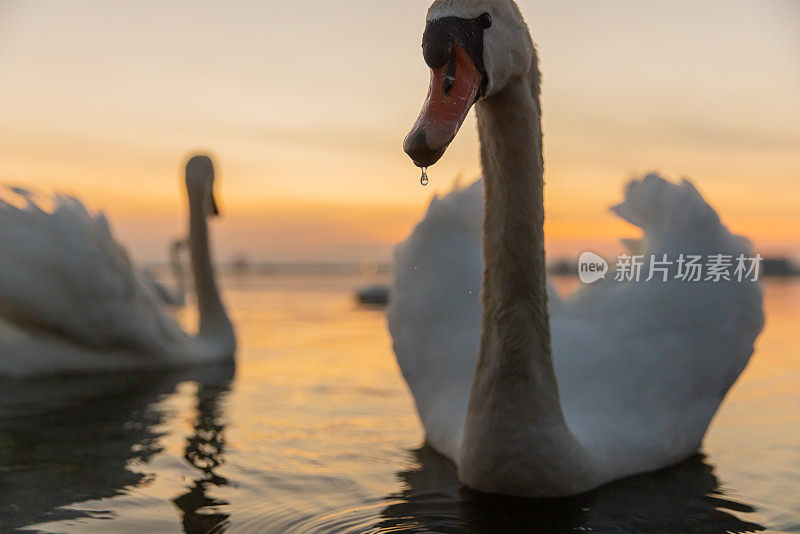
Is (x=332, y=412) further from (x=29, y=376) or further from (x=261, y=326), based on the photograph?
(x=261, y=326)

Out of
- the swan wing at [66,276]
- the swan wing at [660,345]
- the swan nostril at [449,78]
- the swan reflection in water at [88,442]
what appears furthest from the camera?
the swan wing at [66,276]

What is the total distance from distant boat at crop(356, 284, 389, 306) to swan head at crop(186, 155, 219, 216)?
9.09 m

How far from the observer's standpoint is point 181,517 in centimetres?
329

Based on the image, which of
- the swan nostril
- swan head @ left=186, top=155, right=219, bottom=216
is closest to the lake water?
the swan nostril

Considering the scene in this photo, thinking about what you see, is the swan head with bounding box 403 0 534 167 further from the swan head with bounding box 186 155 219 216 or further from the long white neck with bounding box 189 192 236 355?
the swan head with bounding box 186 155 219 216

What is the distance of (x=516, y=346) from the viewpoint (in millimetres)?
3338

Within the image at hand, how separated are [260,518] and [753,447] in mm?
2774

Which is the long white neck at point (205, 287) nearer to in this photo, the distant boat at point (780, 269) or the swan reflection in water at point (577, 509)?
the swan reflection in water at point (577, 509)

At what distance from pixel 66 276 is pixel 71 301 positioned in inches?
8.0

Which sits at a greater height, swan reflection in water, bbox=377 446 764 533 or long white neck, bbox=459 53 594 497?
long white neck, bbox=459 53 594 497

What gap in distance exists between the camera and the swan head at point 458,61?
7.78ft

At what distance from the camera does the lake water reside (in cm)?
329
